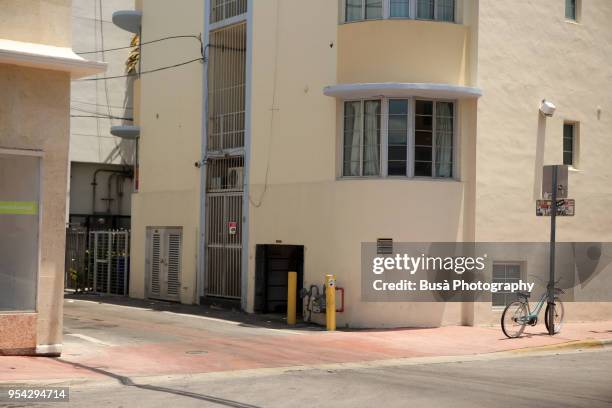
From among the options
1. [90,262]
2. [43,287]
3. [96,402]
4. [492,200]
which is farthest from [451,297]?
[90,262]

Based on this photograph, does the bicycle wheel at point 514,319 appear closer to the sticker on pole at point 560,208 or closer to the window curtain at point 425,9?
the sticker on pole at point 560,208

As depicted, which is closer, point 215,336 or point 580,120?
point 215,336

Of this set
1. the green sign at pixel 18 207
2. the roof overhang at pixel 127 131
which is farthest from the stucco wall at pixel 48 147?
the roof overhang at pixel 127 131

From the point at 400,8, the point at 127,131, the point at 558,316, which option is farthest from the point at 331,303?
the point at 127,131

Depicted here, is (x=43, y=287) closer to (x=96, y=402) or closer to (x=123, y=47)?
(x=96, y=402)

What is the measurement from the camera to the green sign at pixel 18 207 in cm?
1393

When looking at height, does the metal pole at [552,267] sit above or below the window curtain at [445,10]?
below

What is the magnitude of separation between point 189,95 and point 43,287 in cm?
1167

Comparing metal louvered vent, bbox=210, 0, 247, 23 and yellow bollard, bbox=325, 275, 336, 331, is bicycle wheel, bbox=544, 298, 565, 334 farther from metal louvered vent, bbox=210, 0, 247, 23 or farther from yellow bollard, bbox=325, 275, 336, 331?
metal louvered vent, bbox=210, 0, 247, 23

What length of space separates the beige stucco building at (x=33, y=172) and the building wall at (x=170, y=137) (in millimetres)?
10268

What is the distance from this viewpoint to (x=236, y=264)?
23156 millimetres

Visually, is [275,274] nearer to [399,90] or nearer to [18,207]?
[399,90]

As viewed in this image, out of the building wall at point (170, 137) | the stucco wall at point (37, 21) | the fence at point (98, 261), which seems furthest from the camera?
the fence at point (98, 261)

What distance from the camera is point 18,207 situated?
1398 cm
